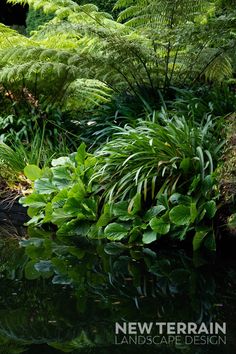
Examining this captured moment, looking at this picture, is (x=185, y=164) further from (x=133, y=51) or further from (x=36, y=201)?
(x=133, y=51)

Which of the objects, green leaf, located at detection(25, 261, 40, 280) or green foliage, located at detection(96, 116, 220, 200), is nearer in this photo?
green leaf, located at detection(25, 261, 40, 280)

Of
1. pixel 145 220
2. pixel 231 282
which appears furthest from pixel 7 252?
pixel 231 282

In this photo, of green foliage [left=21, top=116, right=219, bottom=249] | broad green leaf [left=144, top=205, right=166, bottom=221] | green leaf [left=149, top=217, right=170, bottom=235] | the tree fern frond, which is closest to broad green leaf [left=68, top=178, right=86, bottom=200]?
green foliage [left=21, top=116, right=219, bottom=249]

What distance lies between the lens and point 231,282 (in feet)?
9.64

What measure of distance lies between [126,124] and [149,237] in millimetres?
1393

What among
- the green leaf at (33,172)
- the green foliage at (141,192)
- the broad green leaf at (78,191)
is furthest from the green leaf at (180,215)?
the green leaf at (33,172)

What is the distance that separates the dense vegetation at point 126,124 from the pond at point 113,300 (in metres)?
0.28

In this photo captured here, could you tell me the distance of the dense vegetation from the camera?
145 inches

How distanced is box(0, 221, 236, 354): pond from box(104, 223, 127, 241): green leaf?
0.07m

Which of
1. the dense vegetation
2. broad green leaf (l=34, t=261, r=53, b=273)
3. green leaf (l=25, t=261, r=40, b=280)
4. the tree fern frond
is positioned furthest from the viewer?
the tree fern frond

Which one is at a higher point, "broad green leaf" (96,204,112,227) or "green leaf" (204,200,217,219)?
"green leaf" (204,200,217,219)

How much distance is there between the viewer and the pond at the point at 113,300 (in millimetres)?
2197

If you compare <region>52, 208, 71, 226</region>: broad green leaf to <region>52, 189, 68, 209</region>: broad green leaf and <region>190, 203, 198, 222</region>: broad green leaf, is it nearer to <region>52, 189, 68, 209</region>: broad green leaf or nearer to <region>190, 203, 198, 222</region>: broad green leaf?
<region>52, 189, 68, 209</region>: broad green leaf

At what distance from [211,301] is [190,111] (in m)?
2.28
